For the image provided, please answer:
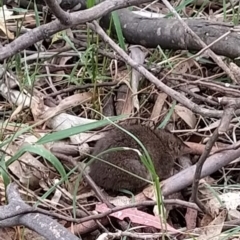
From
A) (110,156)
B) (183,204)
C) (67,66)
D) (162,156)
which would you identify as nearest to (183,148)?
(162,156)

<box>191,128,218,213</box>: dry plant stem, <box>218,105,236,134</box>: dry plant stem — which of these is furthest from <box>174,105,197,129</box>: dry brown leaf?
<box>218,105,236,134</box>: dry plant stem

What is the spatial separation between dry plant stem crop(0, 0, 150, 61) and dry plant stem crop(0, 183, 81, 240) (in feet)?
1.72

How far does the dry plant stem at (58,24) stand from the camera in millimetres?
2307

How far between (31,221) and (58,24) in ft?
2.19

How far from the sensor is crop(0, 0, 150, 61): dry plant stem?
231 centimetres

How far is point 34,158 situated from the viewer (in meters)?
2.94

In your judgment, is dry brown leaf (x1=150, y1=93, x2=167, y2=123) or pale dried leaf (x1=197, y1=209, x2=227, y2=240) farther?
dry brown leaf (x1=150, y1=93, x2=167, y2=123)

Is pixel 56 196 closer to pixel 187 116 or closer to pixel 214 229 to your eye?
pixel 214 229

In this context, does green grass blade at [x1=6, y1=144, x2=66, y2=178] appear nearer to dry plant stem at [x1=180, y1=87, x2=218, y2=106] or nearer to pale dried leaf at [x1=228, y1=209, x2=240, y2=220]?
pale dried leaf at [x1=228, y1=209, x2=240, y2=220]

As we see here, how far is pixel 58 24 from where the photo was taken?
233 cm

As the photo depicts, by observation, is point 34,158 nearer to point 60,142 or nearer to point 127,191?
point 60,142

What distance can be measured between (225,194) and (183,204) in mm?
258

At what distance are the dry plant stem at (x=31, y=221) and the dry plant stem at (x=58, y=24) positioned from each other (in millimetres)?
524

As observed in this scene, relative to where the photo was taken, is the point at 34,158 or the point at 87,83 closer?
the point at 34,158
